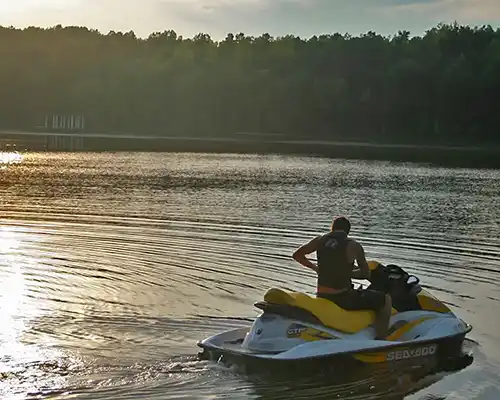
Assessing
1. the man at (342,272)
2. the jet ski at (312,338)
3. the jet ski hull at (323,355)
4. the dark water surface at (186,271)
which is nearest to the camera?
the dark water surface at (186,271)

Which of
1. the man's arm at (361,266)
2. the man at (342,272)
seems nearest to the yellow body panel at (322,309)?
the man at (342,272)

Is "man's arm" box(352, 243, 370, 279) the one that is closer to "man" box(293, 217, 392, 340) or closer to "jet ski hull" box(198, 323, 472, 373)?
"man" box(293, 217, 392, 340)

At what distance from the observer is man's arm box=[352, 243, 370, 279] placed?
446 inches

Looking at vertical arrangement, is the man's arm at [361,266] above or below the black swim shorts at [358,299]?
above

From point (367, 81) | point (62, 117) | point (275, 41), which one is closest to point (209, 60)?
point (275, 41)

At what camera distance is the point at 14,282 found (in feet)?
51.7

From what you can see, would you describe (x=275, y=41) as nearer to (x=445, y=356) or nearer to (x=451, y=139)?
(x=451, y=139)

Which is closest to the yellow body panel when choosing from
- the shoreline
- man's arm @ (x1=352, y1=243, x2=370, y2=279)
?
man's arm @ (x1=352, y1=243, x2=370, y2=279)

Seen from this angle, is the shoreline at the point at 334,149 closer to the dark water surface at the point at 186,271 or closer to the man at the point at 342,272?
the dark water surface at the point at 186,271

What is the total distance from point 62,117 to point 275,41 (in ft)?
126

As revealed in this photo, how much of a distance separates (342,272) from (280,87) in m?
114

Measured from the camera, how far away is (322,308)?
11180 millimetres

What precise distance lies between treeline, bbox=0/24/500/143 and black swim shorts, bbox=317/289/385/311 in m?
93.6

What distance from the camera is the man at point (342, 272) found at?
11.3m
